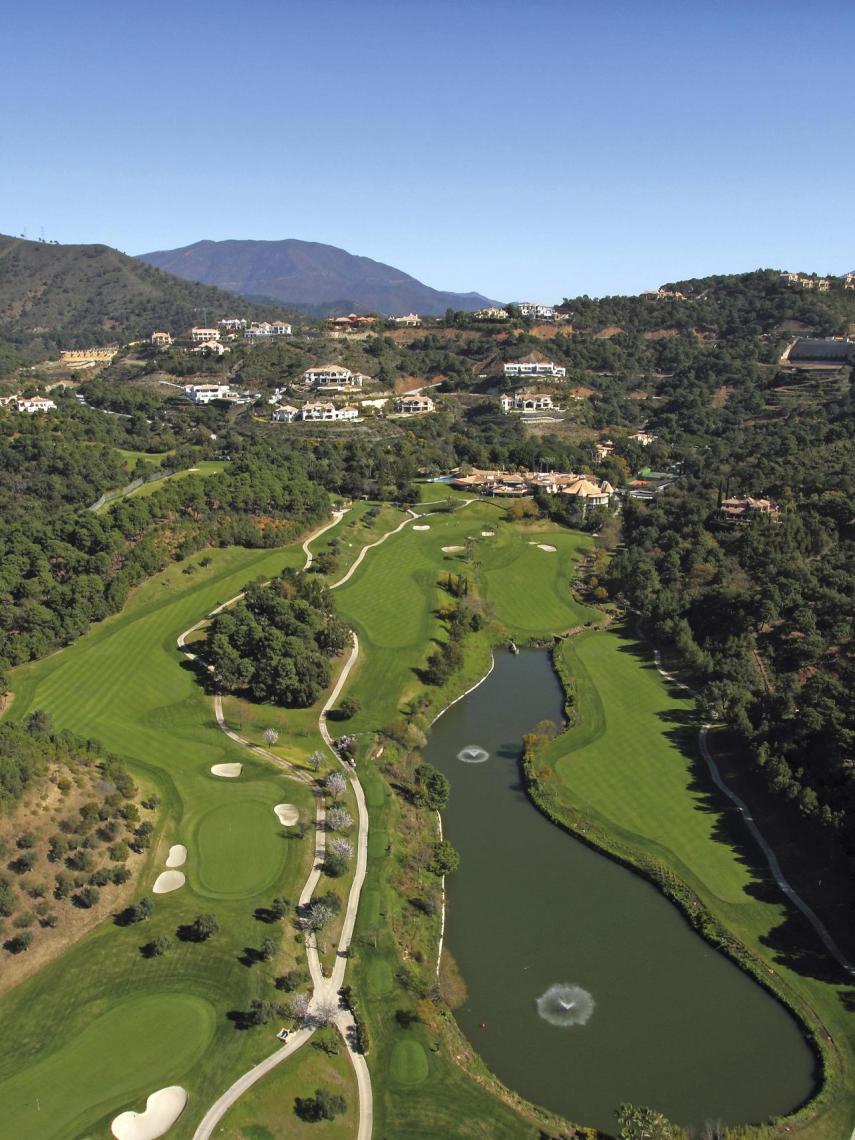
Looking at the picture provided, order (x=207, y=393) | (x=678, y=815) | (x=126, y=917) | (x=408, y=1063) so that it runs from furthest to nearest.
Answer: (x=207, y=393) → (x=678, y=815) → (x=126, y=917) → (x=408, y=1063)

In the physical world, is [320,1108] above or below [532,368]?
below

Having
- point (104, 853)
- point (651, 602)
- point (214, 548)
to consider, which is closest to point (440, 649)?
point (651, 602)

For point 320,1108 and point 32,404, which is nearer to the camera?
point 320,1108

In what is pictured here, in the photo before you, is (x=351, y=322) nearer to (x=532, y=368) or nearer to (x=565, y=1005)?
(x=532, y=368)

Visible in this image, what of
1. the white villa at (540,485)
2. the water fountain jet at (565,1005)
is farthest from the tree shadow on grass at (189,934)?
the white villa at (540,485)

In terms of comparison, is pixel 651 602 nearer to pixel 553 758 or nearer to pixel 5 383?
pixel 553 758

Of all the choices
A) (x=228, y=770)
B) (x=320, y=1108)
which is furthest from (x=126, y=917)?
(x=320, y=1108)

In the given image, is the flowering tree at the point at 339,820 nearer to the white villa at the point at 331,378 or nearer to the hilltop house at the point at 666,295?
the white villa at the point at 331,378
